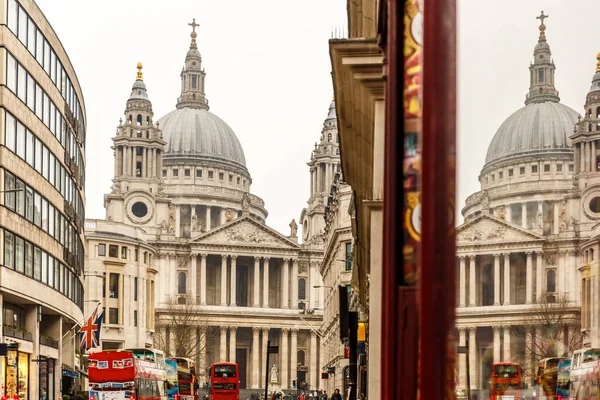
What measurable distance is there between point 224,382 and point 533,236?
89.7 metres

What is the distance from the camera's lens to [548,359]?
5371 mm

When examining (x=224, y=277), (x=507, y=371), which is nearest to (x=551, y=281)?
(x=507, y=371)

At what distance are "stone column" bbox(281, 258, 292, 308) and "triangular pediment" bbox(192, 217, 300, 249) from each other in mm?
3281

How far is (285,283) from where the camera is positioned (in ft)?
611

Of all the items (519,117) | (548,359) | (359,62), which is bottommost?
(548,359)

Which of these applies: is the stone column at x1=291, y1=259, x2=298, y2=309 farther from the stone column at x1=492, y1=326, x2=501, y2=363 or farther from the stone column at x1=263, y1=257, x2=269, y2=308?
the stone column at x1=492, y1=326, x2=501, y2=363

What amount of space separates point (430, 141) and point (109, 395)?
4965 cm

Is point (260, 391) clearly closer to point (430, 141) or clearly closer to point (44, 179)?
point (44, 179)

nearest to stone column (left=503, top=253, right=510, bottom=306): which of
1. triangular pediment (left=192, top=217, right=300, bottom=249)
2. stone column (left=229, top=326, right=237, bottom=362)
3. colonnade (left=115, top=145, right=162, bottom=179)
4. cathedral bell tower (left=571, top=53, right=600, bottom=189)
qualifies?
cathedral bell tower (left=571, top=53, right=600, bottom=189)

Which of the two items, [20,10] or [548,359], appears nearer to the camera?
[548,359]

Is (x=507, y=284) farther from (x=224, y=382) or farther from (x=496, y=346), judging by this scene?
(x=224, y=382)

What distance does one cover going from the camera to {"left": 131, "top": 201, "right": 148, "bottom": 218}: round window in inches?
7495

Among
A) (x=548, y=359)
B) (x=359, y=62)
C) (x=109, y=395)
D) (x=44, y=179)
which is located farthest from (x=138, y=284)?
(x=548, y=359)

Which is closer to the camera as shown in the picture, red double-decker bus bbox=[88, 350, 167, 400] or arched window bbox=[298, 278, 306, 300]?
red double-decker bus bbox=[88, 350, 167, 400]
